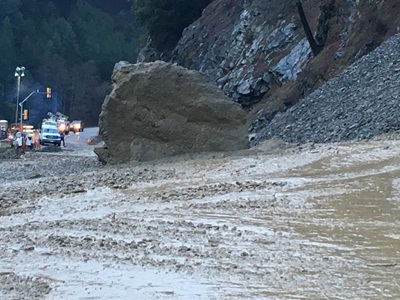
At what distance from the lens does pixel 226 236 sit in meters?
10.7

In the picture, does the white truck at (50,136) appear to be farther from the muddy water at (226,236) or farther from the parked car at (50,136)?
the muddy water at (226,236)

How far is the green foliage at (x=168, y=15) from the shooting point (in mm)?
58719

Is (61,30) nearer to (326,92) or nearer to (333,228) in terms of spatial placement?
(326,92)

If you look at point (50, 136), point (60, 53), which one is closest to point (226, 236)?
point (50, 136)

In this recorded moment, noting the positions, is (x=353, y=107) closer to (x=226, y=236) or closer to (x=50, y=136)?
(x=226, y=236)

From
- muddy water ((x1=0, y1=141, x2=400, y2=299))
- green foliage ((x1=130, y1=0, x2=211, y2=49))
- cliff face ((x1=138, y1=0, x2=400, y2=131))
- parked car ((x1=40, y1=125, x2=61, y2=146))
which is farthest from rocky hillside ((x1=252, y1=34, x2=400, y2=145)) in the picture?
green foliage ((x1=130, y1=0, x2=211, y2=49))

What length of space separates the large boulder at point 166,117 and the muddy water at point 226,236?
5.20 meters

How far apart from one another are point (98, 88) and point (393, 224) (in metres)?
107

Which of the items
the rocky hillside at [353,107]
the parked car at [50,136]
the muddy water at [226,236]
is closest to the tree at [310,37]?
the rocky hillside at [353,107]

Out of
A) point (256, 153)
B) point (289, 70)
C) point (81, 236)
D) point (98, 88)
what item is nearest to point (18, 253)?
point (81, 236)

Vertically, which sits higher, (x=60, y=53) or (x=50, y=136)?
(x=60, y=53)

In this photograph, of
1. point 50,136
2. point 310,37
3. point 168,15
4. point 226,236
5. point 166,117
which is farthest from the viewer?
point 168,15

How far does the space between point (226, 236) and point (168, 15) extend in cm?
4975

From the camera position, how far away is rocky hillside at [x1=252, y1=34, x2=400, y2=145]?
21.0m
